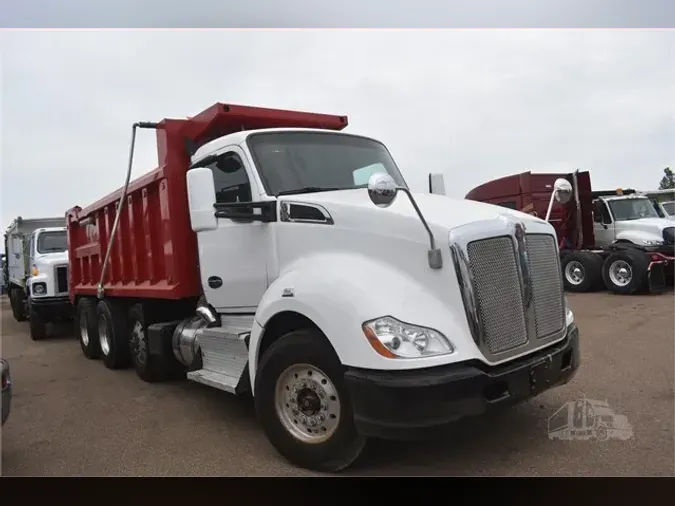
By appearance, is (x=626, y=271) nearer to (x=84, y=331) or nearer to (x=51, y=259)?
(x=84, y=331)

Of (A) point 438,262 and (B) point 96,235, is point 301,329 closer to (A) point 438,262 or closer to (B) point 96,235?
(A) point 438,262

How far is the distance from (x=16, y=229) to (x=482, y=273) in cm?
1394

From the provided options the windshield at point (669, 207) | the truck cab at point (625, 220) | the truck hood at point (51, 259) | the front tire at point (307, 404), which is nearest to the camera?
the front tire at point (307, 404)

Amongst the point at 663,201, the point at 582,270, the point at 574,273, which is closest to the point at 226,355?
the point at 582,270

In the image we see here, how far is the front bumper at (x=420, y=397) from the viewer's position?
3.17m

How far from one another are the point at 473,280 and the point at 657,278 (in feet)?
35.8

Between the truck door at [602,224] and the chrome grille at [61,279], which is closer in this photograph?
the chrome grille at [61,279]

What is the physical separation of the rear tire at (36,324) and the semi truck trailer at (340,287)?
21.0 ft

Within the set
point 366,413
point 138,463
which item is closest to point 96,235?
point 138,463

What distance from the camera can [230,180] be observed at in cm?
471

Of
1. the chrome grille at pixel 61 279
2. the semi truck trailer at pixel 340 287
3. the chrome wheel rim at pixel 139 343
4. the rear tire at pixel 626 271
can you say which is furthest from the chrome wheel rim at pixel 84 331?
the rear tire at pixel 626 271
